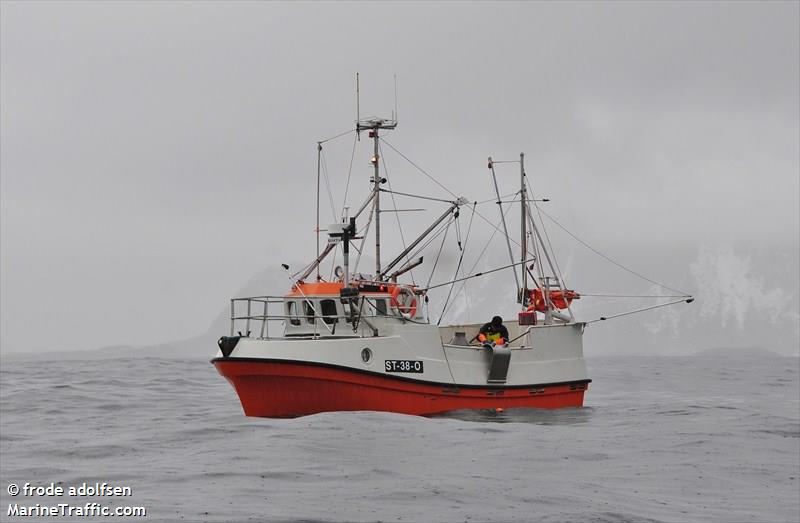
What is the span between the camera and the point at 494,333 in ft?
94.1

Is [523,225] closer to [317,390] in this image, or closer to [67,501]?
[317,390]

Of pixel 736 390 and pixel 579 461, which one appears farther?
pixel 736 390

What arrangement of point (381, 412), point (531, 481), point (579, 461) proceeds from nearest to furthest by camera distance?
point (531, 481), point (579, 461), point (381, 412)

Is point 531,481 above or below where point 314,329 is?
below

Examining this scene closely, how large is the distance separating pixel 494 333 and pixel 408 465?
10.8m

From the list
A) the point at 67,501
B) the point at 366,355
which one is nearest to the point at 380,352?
the point at 366,355

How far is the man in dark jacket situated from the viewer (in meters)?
28.6

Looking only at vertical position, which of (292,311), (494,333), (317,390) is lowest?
(317,390)

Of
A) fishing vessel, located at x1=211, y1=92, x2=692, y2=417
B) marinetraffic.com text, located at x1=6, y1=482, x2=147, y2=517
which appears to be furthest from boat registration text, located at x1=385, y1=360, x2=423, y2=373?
marinetraffic.com text, located at x1=6, y1=482, x2=147, y2=517

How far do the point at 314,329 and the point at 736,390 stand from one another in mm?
27584

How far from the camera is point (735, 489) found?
1772cm

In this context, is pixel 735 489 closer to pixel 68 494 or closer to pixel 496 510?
pixel 496 510

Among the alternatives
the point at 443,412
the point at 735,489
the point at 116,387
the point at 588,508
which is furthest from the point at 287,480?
the point at 116,387

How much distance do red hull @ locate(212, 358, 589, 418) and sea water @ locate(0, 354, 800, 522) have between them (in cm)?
64
